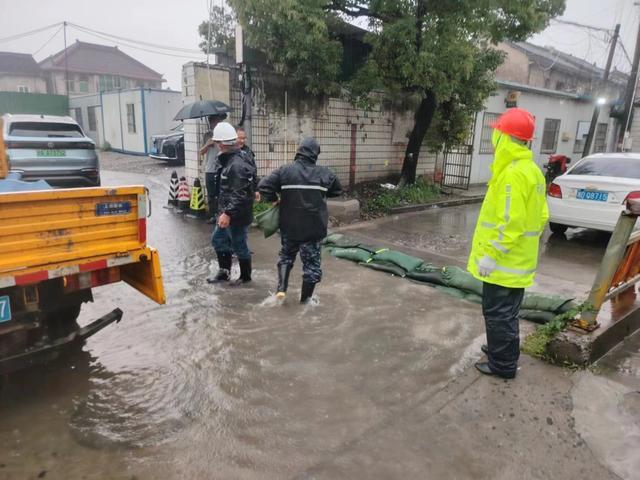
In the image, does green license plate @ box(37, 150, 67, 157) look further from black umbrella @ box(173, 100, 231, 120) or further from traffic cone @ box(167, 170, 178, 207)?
black umbrella @ box(173, 100, 231, 120)

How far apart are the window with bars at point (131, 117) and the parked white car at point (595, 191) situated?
683 inches

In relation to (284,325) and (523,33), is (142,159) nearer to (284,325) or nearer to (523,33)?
(523,33)

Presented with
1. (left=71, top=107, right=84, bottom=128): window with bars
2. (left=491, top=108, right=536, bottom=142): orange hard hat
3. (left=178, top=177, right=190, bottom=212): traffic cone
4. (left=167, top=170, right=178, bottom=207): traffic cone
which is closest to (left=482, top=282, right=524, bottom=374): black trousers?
(left=491, top=108, right=536, bottom=142): orange hard hat

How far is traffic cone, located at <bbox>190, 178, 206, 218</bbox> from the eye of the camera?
8.30 meters

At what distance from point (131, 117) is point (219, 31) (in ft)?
39.3

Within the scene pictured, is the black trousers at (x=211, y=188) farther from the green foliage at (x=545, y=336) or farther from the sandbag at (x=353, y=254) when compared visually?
the green foliage at (x=545, y=336)

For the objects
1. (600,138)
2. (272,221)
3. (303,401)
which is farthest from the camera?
(600,138)

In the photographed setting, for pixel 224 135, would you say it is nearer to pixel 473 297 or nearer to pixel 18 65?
pixel 473 297

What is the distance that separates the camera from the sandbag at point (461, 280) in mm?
5000

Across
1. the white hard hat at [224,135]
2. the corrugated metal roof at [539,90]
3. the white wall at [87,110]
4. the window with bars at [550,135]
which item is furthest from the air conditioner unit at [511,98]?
the white wall at [87,110]

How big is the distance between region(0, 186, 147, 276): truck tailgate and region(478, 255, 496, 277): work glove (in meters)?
2.35

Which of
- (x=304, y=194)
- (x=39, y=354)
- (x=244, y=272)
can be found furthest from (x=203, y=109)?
(x=39, y=354)

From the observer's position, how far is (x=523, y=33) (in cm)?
926

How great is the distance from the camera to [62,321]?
3.43m
